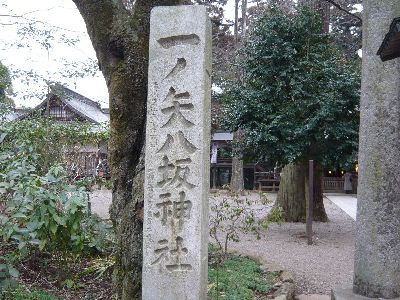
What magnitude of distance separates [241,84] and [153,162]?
333 inches

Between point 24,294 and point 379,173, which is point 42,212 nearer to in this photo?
point 24,294

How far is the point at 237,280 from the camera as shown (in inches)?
234

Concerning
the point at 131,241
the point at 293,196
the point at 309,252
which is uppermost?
the point at 293,196

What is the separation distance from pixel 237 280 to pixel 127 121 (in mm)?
2518

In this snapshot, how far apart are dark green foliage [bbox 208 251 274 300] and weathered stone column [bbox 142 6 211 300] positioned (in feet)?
5.68

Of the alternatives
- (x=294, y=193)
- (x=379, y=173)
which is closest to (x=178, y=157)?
(x=379, y=173)

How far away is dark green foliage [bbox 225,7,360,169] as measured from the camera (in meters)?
10.3

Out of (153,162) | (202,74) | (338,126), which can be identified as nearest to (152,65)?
(202,74)

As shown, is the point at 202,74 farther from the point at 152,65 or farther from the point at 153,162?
the point at 153,162

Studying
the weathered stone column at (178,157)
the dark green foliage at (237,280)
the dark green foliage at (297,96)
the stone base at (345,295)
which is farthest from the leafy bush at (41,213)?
the dark green foliage at (297,96)

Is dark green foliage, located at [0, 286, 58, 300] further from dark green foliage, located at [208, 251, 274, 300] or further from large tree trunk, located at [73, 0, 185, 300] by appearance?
dark green foliage, located at [208, 251, 274, 300]

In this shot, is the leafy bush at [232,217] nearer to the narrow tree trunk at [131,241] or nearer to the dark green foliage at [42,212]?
the dark green foliage at [42,212]

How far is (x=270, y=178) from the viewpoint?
92.6ft

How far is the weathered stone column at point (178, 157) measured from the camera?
11.2 feet
